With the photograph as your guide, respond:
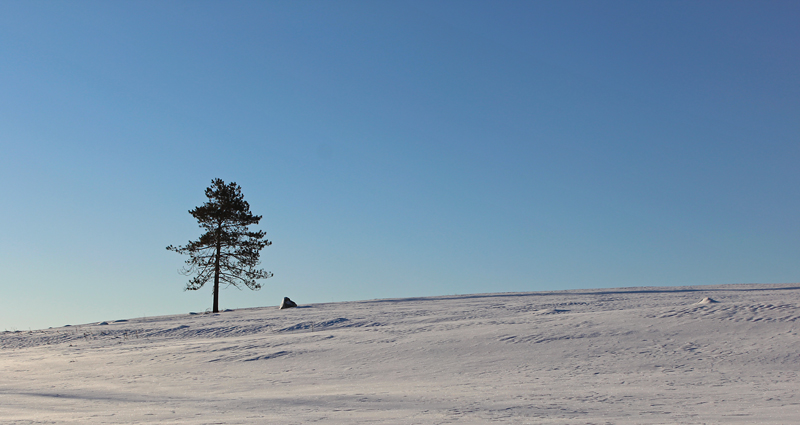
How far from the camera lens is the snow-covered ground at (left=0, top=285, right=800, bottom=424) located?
23.6ft

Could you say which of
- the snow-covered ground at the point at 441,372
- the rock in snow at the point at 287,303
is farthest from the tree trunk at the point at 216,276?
the snow-covered ground at the point at 441,372

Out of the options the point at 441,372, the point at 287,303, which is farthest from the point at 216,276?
the point at 441,372

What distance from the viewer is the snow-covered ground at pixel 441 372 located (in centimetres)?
718

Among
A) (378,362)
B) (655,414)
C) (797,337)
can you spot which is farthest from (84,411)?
(797,337)

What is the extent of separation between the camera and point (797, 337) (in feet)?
38.2

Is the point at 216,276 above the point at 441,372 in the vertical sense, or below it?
above

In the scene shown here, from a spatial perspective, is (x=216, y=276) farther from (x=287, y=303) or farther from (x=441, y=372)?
(x=441, y=372)

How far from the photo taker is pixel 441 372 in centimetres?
1099

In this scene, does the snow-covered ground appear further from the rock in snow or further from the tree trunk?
the tree trunk

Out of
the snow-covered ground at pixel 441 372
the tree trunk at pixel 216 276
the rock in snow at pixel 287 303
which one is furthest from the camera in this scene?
the tree trunk at pixel 216 276

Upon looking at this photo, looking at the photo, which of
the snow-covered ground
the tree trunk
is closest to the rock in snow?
the tree trunk

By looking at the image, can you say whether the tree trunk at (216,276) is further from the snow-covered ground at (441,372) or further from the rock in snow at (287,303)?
the snow-covered ground at (441,372)

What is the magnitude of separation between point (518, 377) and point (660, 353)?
3.33 m

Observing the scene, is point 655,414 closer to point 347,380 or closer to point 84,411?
point 347,380
